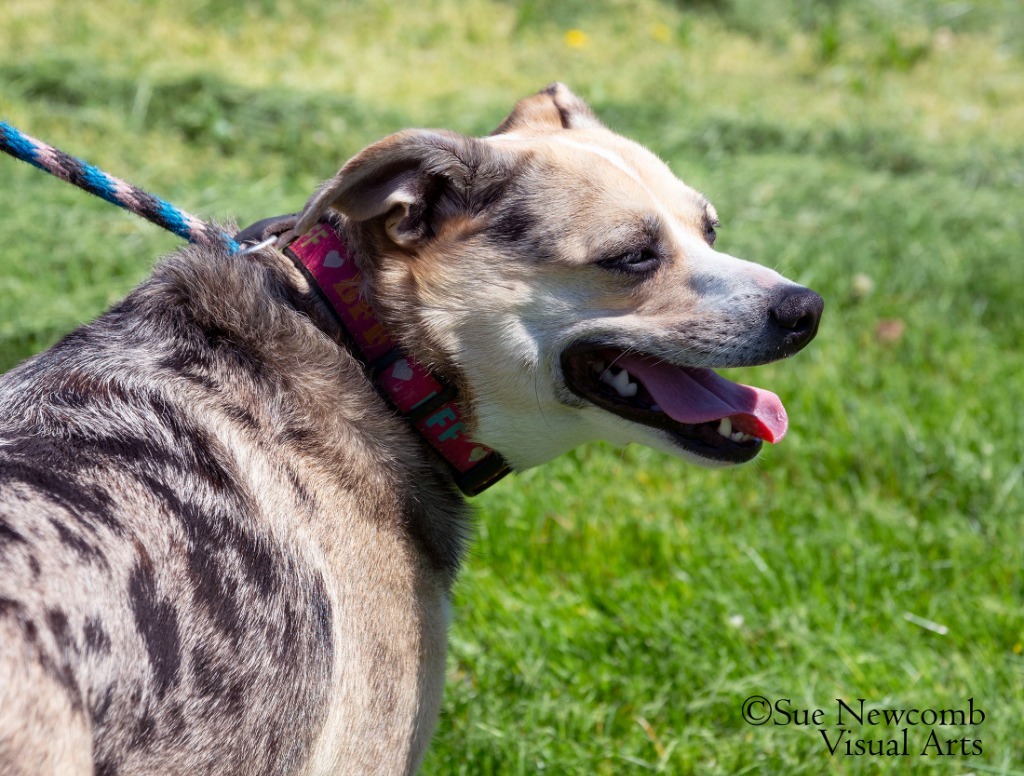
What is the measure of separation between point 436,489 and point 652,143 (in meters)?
5.35

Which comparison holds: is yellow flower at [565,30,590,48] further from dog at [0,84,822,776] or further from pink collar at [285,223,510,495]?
pink collar at [285,223,510,495]

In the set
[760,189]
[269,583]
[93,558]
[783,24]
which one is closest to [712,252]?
[269,583]

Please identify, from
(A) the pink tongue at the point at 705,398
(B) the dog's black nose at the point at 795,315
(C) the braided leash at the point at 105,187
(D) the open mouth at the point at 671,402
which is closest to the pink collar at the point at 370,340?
(C) the braided leash at the point at 105,187

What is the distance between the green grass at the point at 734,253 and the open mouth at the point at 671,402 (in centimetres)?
111

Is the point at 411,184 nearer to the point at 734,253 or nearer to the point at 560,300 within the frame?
the point at 560,300

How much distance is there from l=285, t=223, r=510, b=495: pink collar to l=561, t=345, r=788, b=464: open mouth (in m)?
0.37

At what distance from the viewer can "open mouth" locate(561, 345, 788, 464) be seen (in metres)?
2.84

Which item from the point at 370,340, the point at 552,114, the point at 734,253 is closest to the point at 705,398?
the point at 370,340

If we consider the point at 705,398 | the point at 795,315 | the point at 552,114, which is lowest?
the point at 705,398

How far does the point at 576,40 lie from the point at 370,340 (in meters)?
7.40

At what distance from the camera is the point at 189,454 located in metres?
2.30

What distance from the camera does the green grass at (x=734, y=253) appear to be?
11.9 ft

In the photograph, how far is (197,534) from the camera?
7.18 ft

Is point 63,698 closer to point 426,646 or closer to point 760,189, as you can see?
point 426,646
